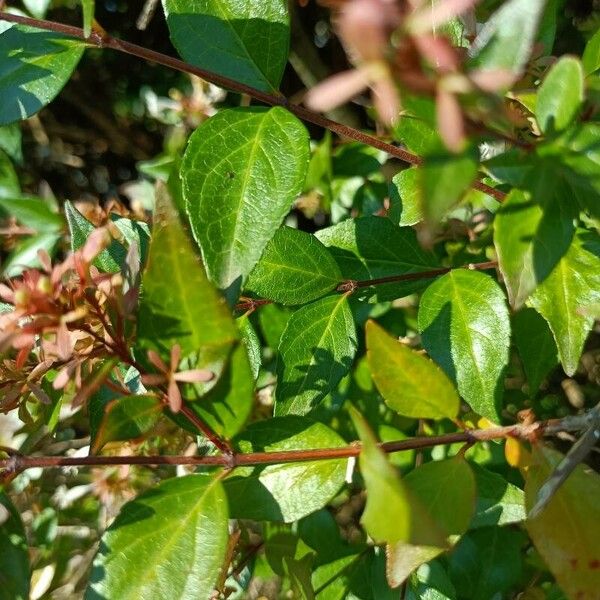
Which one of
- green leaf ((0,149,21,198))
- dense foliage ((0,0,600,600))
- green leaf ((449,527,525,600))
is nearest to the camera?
dense foliage ((0,0,600,600))

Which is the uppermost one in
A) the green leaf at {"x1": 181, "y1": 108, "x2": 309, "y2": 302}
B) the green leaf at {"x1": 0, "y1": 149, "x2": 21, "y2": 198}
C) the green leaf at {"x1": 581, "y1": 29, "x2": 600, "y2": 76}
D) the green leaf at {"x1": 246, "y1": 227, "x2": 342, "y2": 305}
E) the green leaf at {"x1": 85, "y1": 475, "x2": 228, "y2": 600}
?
the green leaf at {"x1": 581, "y1": 29, "x2": 600, "y2": 76}

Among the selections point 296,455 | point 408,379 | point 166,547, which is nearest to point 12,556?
point 166,547

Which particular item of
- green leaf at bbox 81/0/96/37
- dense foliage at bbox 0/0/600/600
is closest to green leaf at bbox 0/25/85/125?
dense foliage at bbox 0/0/600/600

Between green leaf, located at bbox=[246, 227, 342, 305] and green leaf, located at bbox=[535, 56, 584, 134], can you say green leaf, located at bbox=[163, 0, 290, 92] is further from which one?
green leaf, located at bbox=[535, 56, 584, 134]

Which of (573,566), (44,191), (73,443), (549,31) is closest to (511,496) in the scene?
(573,566)

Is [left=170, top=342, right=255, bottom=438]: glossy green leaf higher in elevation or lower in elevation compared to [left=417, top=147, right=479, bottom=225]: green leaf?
lower

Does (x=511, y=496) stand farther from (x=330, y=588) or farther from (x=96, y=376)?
(x=96, y=376)

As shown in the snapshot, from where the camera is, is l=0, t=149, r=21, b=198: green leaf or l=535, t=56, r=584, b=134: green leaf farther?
l=0, t=149, r=21, b=198: green leaf
